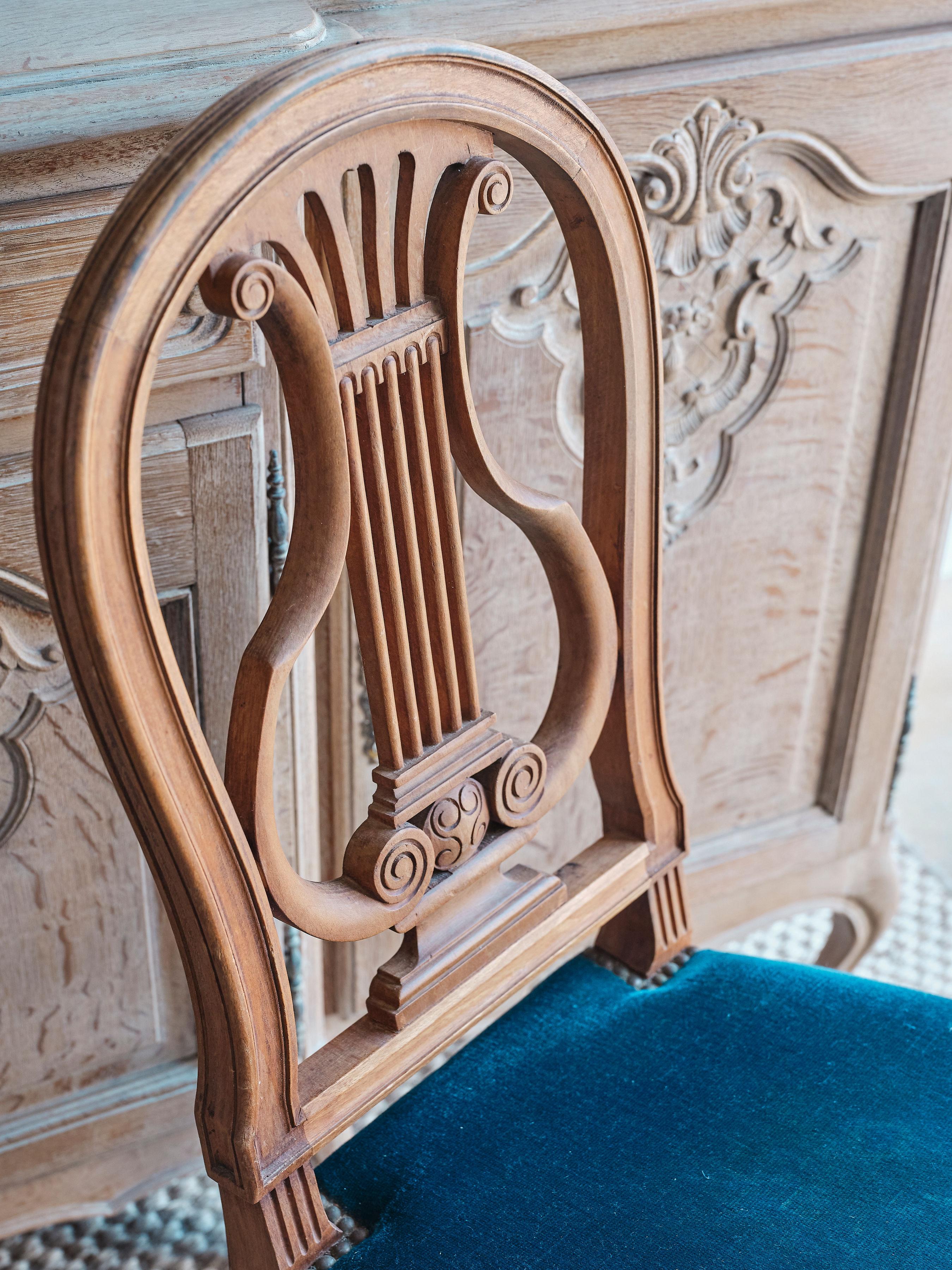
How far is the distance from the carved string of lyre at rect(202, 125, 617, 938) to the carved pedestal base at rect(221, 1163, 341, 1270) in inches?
4.1

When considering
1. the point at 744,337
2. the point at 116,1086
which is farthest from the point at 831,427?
the point at 116,1086

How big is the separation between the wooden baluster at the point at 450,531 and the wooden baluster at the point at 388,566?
0.02 meters

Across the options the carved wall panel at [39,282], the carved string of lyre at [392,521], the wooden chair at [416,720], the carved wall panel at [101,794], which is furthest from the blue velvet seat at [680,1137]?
the carved wall panel at [39,282]

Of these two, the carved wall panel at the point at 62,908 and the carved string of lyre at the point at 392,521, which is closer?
the carved string of lyre at the point at 392,521

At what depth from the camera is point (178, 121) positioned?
55cm

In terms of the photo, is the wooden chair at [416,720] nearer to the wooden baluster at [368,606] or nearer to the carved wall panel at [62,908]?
the wooden baluster at [368,606]

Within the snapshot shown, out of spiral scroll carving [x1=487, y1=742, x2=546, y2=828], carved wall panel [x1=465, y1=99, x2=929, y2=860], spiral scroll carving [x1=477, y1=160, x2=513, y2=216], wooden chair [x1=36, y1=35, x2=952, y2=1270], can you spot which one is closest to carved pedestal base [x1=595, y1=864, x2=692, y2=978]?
wooden chair [x1=36, y1=35, x2=952, y2=1270]

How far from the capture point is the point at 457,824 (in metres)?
0.54

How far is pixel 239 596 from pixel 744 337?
1.19 ft

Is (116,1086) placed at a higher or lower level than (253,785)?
lower

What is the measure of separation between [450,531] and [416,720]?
0.08m

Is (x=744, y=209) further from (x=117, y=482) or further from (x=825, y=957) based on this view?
(x=825, y=957)

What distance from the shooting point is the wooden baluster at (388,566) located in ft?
1.50

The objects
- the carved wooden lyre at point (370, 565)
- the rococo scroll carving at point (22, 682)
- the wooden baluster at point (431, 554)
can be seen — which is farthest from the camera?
the rococo scroll carving at point (22, 682)
